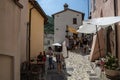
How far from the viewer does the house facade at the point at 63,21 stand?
4950 cm

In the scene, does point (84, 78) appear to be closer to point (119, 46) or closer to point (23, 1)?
point (119, 46)

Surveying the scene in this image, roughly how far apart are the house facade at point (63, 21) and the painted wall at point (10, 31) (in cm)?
3937

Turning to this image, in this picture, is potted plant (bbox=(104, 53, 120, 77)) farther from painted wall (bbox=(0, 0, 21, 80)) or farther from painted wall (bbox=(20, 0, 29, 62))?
painted wall (bbox=(0, 0, 21, 80))

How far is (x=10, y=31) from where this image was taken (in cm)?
908

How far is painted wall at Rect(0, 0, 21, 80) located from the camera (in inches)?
322

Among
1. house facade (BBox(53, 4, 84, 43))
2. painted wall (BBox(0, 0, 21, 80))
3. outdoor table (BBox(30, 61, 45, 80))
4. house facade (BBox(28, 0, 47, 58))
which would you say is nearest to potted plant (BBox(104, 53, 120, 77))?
outdoor table (BBox(30, 61, 45, 80))

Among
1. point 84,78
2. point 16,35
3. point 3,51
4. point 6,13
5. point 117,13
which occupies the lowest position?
point 84,78

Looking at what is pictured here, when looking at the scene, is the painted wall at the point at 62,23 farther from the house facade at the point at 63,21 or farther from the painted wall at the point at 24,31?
the painted wall at the point at 24,31

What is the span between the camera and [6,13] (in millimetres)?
8562

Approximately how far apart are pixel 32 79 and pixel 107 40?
828 cm

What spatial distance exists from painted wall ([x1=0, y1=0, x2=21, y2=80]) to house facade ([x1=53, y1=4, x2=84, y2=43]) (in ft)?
129

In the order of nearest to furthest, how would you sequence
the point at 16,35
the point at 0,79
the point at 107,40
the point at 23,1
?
the point at 0,79
the point at 16,35
the point at 23,1
the point at 107,40

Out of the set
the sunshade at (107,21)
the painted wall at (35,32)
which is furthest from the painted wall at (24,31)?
the sunshade at (107,21)

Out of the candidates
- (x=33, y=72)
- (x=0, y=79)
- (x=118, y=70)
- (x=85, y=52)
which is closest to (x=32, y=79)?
(x=33, y=72)
